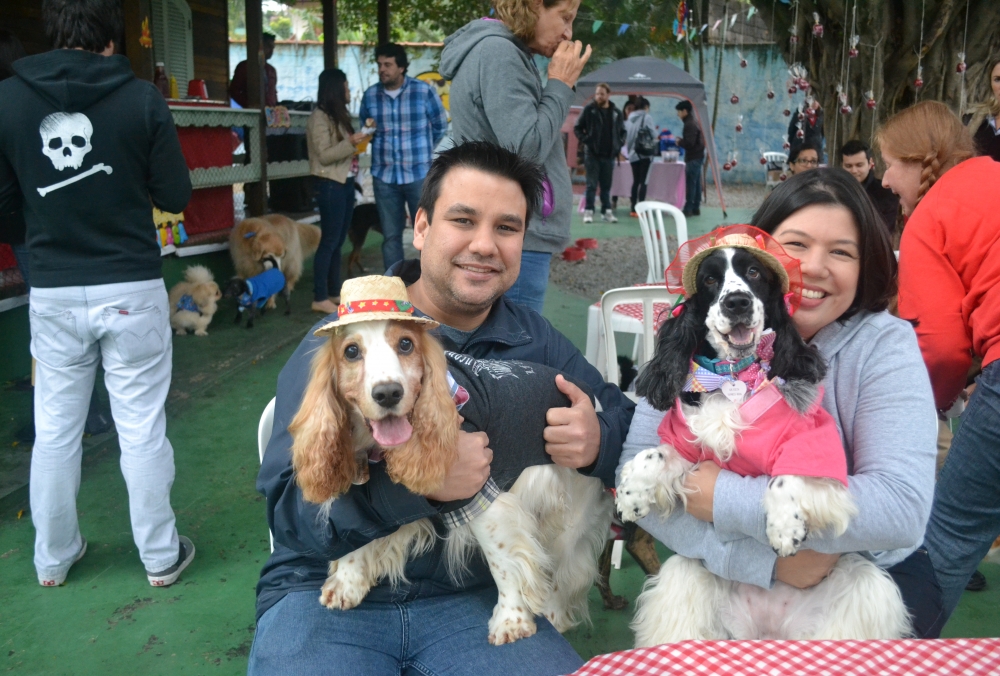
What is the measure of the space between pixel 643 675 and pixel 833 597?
78cm

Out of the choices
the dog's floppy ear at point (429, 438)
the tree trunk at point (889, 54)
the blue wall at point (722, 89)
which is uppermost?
the blue wall at point (722, 89)

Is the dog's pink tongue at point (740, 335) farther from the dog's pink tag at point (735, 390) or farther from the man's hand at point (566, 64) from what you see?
the man's hand at point (566, 64)

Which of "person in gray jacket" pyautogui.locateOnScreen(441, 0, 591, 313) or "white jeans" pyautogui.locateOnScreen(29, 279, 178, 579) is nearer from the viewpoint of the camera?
"white jeans" pyautogui.locateOnScreen(29, 279, 178, 579)

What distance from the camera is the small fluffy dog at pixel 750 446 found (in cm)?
162

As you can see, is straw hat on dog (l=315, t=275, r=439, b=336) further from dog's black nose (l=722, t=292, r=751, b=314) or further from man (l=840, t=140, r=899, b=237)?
man (l=840, t=140, r=899, b=237)

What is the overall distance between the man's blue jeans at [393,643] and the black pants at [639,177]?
14356 mm

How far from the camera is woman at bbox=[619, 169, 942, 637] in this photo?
64.9 inches

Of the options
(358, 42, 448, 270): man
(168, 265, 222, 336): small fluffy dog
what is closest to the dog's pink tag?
(358, 42, 448, 270): man

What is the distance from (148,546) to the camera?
3174 mm

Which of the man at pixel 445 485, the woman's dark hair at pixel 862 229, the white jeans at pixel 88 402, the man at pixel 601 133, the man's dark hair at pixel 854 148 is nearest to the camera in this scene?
the man at pixel 445 485

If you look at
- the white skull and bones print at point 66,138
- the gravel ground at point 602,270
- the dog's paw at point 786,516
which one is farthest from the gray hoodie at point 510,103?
the gravel ground at point 602,270

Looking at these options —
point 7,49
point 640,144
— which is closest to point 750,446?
point 7,49

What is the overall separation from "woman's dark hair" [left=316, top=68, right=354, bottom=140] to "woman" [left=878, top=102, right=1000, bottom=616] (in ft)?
17.7

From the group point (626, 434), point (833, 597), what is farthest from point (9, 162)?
point (833, 597)
